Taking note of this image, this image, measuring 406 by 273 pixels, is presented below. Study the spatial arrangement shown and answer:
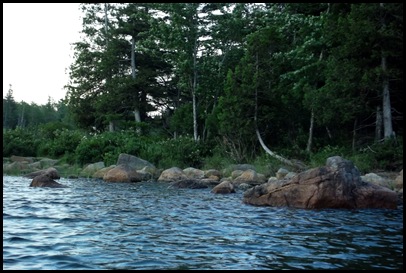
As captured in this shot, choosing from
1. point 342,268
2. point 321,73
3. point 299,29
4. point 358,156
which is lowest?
point 342,268

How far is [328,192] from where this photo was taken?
13.1 meters

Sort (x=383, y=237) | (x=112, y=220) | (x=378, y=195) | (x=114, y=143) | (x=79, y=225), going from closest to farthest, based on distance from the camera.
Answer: (x=383, y=237) < (x=79, y=225) < (x=112, y=220) < (x=378, y=195) < (x=114, y=143)

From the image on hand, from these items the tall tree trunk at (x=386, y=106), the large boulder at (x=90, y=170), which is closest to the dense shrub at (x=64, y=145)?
the large boulder at (x=90, y=170)

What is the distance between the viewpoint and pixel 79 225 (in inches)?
399

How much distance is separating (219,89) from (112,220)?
2408 cm

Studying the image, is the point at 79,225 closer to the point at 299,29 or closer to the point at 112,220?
the point at 112,220

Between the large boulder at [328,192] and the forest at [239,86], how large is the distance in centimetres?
735

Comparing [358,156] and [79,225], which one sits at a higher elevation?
[358,156]

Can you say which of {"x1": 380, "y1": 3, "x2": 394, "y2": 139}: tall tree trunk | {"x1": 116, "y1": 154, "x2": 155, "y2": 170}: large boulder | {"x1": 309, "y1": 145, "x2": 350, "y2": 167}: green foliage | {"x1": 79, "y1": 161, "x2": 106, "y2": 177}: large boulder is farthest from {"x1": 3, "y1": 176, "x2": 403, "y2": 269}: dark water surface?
{"x1": 116, "y1": 154, "x2": 155, "y2": 170}: large boulder

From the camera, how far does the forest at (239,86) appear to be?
21516mm

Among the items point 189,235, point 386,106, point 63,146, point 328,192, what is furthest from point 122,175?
point 189,235

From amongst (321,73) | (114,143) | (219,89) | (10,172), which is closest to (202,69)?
(219,89)

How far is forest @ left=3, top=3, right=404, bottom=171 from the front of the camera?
21.5 metres

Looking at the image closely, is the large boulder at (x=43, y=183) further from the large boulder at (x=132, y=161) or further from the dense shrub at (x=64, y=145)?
the dense shrub at (x=64, y=145)
